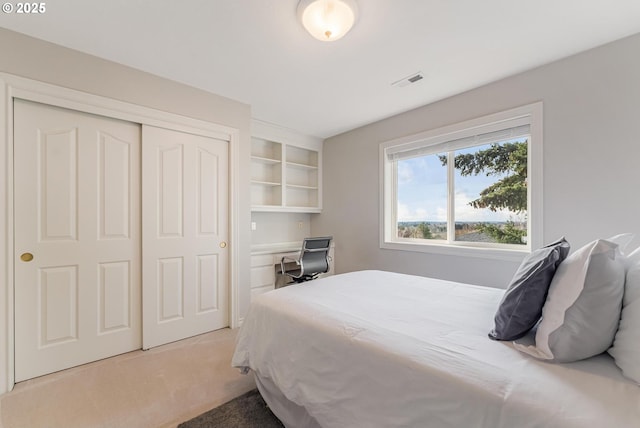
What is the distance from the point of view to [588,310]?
875 millimetres

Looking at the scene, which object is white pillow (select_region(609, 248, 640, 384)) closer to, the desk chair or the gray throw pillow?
the gray throw pillow

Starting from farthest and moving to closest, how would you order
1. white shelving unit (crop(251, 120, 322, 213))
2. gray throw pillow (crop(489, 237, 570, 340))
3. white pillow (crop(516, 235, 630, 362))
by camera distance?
white shelving unit (crop(251, 120, 322, 213)) < gray throw pillow (crop(489, 237, 570, 340)) < white pillow (crop(516, 235, 630, 362))

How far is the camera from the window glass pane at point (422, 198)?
311 centimetres

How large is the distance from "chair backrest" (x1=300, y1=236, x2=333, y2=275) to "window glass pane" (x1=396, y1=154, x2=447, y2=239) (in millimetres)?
1109

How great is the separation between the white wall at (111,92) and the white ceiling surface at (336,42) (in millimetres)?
94

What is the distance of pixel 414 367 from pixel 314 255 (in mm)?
2054

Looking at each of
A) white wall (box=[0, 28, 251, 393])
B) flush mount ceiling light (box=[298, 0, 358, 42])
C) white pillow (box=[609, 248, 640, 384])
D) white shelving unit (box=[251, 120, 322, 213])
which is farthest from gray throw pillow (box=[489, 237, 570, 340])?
white shelving unit (box=[251, 120, 322, 213])

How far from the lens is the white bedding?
2.45 feet

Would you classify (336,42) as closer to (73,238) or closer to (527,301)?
(527,301)

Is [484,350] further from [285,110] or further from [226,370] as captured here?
[285,110]

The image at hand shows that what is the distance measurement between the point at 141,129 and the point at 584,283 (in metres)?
3.14

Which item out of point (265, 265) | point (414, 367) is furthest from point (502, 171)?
point (265, 265)

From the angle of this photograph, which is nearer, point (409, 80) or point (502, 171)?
point (409, 80)

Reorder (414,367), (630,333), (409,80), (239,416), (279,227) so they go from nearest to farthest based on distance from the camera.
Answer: (630,333) < (414,367) < (239,416) < (409,80) < (279,227)
